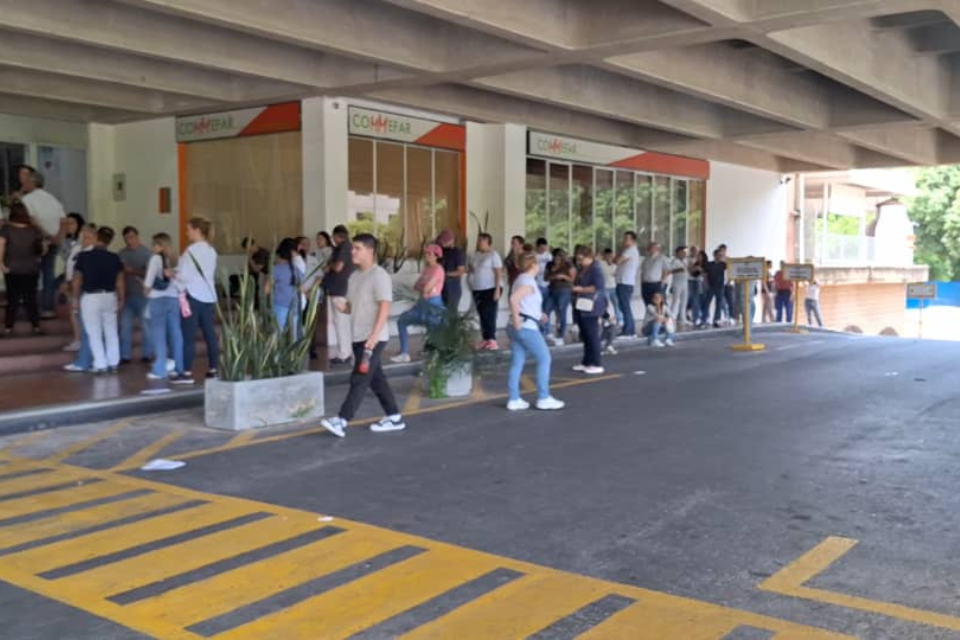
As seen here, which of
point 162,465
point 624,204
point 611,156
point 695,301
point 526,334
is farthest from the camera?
point 624,204

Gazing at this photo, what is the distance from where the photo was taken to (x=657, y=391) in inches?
446

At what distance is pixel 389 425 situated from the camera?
28.7ft

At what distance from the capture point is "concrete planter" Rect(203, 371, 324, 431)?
345 inches

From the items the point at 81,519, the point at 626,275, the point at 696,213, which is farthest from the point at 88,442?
the point at 696,213

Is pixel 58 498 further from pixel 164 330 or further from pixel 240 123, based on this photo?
pixel 240 123

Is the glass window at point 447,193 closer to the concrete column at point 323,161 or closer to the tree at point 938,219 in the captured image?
the concrete column at point 323,161

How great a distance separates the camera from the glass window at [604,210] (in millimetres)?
22302

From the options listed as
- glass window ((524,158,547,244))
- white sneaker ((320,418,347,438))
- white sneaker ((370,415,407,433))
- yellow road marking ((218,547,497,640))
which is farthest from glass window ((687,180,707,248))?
yellow road marking ((218,547,497,640))

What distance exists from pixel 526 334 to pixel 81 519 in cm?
502

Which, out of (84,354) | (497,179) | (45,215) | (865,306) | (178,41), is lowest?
(865,306)

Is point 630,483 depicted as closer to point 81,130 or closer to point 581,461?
point 581,461

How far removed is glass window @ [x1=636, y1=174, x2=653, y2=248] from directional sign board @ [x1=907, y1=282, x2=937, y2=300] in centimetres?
657

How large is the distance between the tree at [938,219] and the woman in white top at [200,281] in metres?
49.5

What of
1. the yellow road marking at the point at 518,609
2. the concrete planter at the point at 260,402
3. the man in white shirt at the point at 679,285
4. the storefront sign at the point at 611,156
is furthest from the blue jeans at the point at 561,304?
the yellow road marking at the point at 518,609
